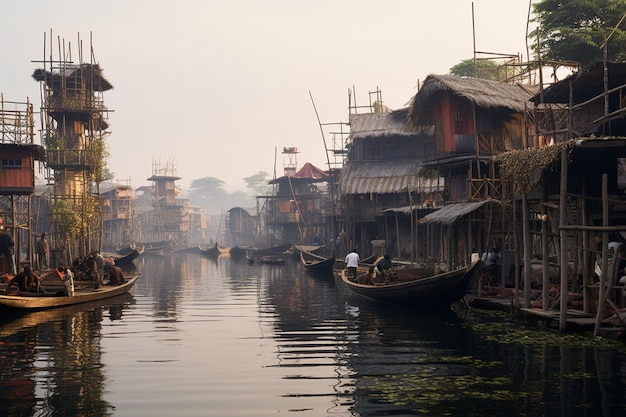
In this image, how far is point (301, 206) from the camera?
63.0 m

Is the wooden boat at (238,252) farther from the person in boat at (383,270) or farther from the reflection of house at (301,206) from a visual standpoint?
the person in boat at (383,270)

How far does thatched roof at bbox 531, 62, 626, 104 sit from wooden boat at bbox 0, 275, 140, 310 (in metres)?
16.7

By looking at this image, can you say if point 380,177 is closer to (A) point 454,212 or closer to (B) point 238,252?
(A) point 454,212

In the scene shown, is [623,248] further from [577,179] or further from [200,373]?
[200,373]

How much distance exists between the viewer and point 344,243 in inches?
1766

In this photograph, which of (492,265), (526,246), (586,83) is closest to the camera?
(526,246)

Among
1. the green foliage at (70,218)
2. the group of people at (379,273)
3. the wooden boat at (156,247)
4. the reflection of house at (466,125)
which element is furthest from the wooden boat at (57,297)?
the wooden boat at (156,247)

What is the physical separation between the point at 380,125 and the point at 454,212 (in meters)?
21.2

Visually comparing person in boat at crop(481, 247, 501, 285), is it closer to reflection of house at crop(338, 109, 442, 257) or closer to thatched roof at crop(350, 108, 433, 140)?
reflection of house at crop(338, 109, 442, 257)

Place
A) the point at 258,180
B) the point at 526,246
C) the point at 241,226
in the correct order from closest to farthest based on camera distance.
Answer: the point at 526,246, the point at 241,226, the point at 258,180

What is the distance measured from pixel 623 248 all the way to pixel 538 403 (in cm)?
767

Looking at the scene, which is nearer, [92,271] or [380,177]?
[92,271]

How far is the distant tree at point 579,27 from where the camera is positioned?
33.1 m

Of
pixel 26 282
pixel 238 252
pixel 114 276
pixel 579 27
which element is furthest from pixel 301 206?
pixel 26 282
